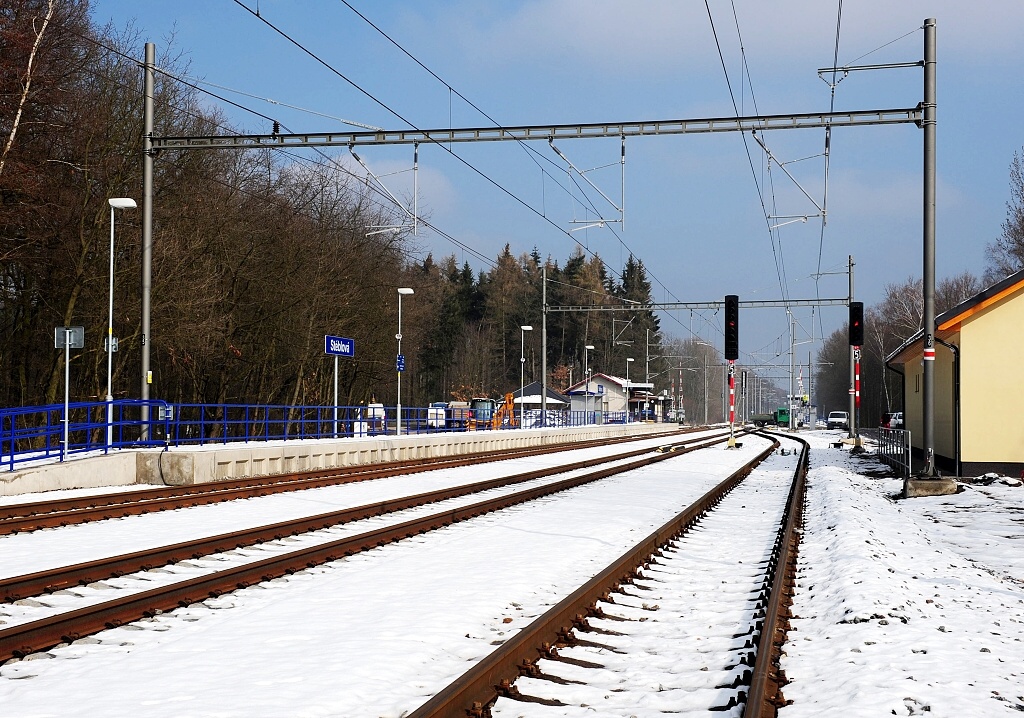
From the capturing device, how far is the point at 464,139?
22.5 metres

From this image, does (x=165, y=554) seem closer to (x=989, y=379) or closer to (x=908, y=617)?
(x=908, y=617)

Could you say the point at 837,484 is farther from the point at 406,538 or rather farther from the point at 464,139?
the point at 406,538

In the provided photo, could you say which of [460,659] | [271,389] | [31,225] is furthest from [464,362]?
[460,659]

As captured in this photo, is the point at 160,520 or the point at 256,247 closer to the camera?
the point at 160,520

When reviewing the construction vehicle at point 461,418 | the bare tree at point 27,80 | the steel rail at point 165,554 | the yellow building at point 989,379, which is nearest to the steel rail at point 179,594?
the steel rail at point 165,554

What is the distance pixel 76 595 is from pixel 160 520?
232 inches

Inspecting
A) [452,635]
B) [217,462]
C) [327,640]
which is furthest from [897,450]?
[327,640]

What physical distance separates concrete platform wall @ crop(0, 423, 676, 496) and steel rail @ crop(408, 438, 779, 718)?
12.2 m

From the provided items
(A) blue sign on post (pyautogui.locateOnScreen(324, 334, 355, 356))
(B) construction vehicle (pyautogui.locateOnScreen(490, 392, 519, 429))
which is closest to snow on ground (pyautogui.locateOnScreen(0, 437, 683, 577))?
(A) blue sign on post (pyautogui.locateOnScreen(324, 334, 355, 356))

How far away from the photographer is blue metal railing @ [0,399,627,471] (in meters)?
20.2

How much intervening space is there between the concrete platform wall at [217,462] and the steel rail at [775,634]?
42.3 ft

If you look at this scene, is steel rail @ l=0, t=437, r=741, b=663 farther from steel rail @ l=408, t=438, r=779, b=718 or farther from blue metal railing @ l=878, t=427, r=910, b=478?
blue metal railing @ l=878, t=427, r=910, b=478

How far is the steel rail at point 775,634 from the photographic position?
18.3 feet

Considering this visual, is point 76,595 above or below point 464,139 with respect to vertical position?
below
